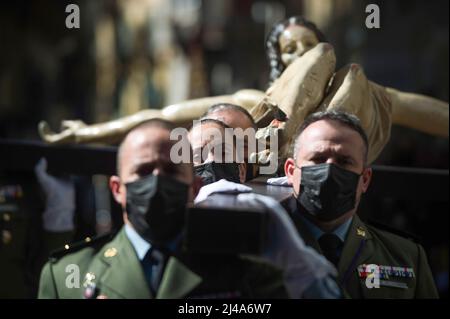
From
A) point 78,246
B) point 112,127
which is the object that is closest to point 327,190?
point 78,246

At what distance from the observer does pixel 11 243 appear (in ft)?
22.7

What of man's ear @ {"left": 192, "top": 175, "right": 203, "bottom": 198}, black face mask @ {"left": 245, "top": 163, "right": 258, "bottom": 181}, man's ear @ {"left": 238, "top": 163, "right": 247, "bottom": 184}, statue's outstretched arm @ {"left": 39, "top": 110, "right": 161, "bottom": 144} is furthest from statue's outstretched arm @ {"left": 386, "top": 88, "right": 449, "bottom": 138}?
man's ear @ {"left": 192, "top": 175, "right": 203, "bottom": 198}

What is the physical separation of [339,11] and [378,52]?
3.74 metres

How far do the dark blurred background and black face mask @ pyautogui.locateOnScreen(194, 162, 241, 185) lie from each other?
303 centimetres

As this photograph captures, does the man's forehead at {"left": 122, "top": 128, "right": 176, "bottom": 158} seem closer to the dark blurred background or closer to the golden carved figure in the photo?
the golden carved figure

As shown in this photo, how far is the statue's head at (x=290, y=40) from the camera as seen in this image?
6.17 metres

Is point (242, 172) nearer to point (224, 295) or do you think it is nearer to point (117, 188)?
point (117, 188)

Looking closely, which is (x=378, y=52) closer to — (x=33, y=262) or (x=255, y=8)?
(x=33, y=262)

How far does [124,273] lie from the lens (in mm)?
3350

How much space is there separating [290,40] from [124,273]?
10.4 feet

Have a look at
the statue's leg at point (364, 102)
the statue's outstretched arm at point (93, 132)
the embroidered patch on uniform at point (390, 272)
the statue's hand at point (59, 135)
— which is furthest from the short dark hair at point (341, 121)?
the statue's hand at point (59, 135)

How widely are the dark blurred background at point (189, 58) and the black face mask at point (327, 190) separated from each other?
10.9 ft

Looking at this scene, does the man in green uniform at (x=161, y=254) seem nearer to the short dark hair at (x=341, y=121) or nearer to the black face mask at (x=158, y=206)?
the black face mask at (x=158, y=206)

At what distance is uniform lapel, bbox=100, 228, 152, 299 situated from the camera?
3312mm
